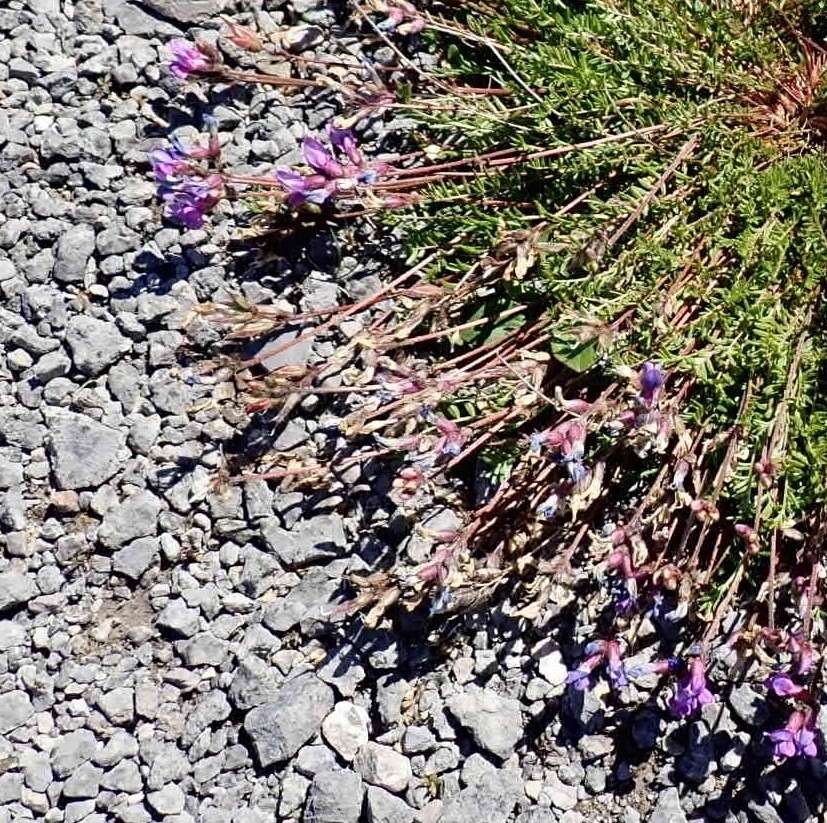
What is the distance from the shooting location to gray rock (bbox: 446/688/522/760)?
2.72 metres

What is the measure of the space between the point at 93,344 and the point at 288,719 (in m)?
1.16

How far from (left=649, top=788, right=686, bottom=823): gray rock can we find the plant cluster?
0.68ft

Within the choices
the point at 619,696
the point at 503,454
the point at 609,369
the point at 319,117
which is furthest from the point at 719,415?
the point at 319,117

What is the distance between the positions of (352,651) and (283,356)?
2.71 feet

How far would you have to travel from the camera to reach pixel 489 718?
2746 mm

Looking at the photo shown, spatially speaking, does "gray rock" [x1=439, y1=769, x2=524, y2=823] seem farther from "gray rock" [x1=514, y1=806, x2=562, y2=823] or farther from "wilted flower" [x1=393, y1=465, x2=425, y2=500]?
"wilted flower" [x1=393, y1=465, x2=425, y2=500]

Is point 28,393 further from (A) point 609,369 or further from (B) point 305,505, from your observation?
(A) point 609,369

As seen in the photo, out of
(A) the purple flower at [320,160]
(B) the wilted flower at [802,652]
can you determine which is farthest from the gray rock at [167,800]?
(A) the purple flower at [320,160]

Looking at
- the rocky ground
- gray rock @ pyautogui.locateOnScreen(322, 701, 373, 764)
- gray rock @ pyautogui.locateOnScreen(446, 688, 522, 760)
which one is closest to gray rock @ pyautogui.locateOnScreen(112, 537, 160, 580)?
the rocky ground

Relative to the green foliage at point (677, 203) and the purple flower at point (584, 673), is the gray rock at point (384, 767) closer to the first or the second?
the purple flower at point (584, 673)

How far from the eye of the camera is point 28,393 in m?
3.04

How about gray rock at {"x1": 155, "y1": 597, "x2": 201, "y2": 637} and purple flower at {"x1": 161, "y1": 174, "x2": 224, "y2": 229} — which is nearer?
gray rock at {"x1": 155, "y1": 597, "x2": 201, "y2": 637}

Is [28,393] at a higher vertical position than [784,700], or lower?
lower

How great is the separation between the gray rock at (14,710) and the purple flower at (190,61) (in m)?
1.79
